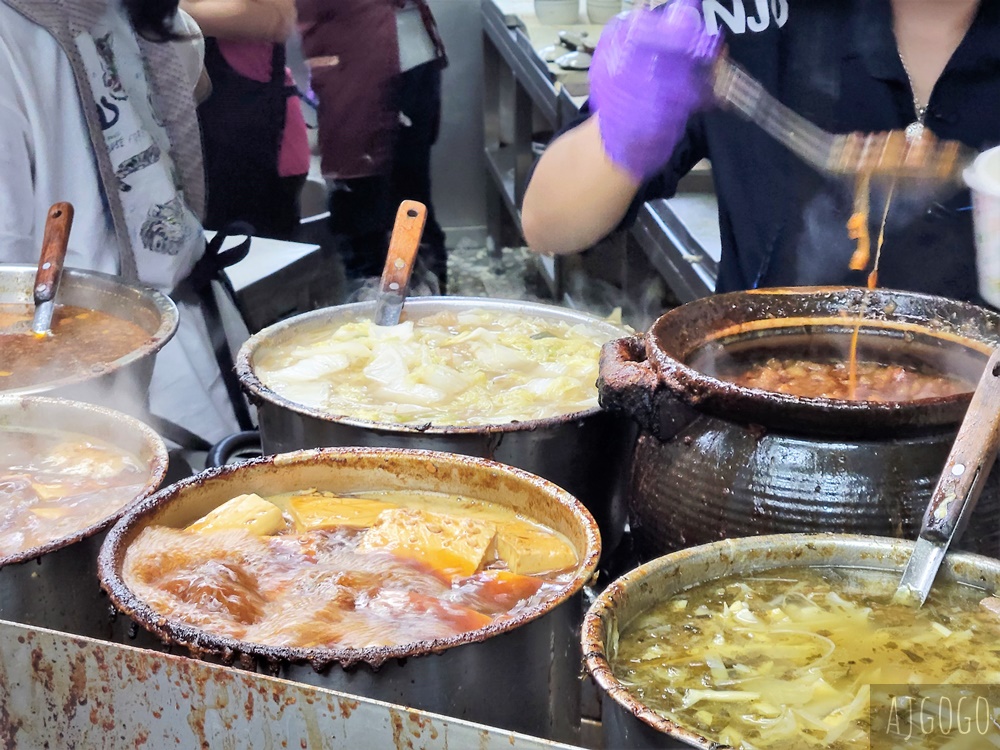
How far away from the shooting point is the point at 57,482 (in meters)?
1.56

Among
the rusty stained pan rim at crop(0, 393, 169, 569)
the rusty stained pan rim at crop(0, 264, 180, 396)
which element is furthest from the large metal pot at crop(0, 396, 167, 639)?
the rusty stained pan rim at crop(0, 264, 180, 396)

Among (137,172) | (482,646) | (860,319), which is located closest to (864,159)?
(860,319)

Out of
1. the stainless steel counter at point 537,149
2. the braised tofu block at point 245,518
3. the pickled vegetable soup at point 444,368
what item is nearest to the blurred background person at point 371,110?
the stainless steel counter at point 537,149

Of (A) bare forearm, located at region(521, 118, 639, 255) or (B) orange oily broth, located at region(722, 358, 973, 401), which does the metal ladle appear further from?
(B) orange oily broth, located at region(722, 358, 973, 401)

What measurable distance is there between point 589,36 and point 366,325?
137 inches

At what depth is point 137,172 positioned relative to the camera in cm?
287

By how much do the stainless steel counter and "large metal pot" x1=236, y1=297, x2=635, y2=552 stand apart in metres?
1.13

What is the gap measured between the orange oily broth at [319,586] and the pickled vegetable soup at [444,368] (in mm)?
505

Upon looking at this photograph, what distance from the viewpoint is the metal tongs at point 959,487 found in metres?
1.13

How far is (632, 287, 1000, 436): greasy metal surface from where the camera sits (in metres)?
1.20

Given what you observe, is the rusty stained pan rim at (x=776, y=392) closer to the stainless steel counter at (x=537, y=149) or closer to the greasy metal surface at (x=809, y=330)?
the greasy metal surface at (x=809, y=330)

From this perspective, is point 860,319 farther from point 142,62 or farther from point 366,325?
point 142,62

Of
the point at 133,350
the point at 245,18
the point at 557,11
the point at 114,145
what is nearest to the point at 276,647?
the point at 133,350

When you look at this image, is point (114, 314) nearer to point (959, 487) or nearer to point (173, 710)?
point (173, 710)
